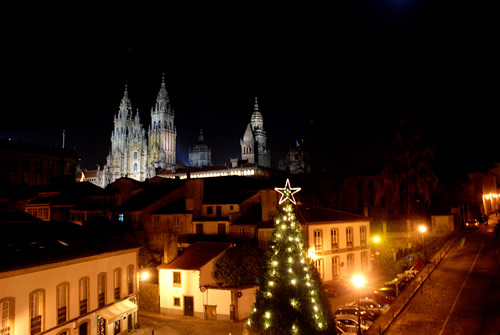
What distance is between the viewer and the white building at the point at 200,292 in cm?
2812

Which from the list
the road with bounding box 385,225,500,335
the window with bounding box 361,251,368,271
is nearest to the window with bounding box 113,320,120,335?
the road with bounding box 385,225,500,335

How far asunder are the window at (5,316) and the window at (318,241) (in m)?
21.9

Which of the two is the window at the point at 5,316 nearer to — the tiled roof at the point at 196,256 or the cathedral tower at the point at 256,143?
the tiled roof at the point at 196,256

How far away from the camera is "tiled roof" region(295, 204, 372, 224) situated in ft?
109

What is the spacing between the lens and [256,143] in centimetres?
14138

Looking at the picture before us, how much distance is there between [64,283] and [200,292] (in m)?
11.0

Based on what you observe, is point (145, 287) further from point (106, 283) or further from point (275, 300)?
point (275, 300)

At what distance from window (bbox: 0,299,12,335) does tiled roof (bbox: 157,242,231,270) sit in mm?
13910

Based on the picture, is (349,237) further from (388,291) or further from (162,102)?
(162,102)

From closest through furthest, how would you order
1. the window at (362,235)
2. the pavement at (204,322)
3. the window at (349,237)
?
the pavement at (204,322) < the window at (349,237) < the window at (362,235)

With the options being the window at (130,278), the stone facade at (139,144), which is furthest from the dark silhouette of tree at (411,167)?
the stone facade at (139,144)

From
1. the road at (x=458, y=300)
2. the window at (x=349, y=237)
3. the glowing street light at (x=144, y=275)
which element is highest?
the window at (x=349, y=237)

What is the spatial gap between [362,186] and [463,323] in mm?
37824

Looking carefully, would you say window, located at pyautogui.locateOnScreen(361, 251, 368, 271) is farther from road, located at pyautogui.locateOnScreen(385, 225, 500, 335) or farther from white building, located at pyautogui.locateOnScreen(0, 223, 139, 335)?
white building, located at pyautogui.locateOnScreen(0, 223, 139, 335)
